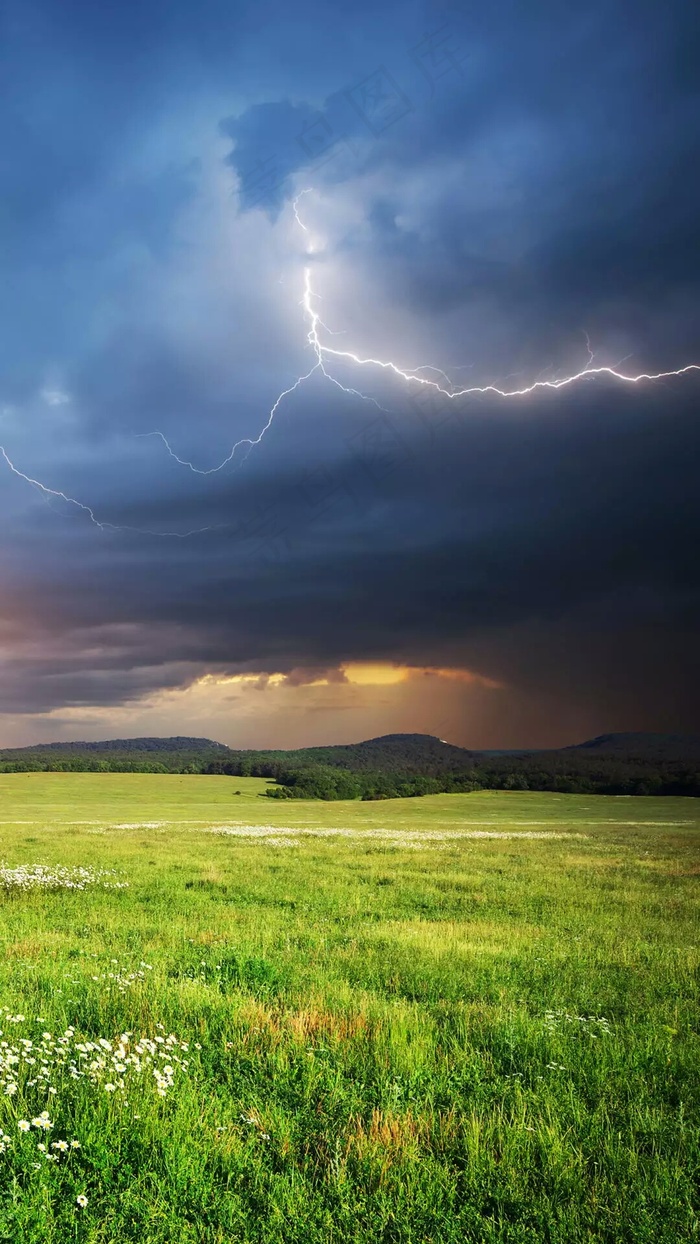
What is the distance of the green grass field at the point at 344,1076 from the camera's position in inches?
185

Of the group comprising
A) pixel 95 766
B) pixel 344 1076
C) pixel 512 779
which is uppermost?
pixel 344 1076

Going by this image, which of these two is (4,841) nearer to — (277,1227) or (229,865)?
(229,865)

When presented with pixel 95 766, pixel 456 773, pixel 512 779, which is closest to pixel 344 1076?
pixel 512 779

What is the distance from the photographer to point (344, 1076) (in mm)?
6668

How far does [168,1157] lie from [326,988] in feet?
14.5

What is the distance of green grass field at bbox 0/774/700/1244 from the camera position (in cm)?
469

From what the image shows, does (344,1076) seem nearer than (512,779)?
Yes

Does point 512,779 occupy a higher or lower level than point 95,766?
lower

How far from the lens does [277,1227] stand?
4.49 m

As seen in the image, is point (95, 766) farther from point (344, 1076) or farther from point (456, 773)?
point (344, 1076)

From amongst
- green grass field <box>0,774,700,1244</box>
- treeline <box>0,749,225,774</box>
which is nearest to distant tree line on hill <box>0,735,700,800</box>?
treeline <box>0,749,225,774</box>

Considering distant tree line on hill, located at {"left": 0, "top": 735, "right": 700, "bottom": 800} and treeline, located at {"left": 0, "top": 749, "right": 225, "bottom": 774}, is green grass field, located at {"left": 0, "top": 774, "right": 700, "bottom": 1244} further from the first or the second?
treeline, located at {"left": 0, "top": 749, "right": 225, "bottom": 774}

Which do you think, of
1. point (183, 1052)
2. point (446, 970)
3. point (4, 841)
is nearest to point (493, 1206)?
point (183, 1052)

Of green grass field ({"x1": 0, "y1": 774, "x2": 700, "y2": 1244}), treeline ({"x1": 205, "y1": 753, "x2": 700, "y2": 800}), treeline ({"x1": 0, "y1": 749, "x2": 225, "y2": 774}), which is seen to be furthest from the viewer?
treeline ({"x1": 0, "y1": 749, "x2": 225, "y2": 774})
